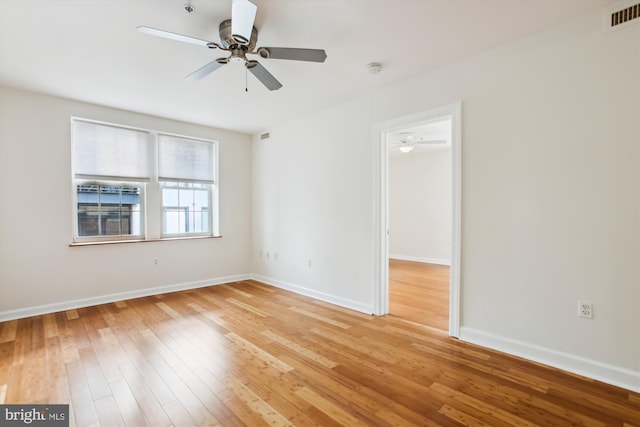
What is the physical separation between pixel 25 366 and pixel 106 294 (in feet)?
5.95

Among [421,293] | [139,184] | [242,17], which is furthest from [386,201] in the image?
[139,184]

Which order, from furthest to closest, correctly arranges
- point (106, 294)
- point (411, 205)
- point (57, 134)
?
point (411, 205) < point (106, 294) < point (57, 134)

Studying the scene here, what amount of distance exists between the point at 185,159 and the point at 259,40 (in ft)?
9.93

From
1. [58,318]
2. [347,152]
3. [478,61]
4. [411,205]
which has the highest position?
[478,61]

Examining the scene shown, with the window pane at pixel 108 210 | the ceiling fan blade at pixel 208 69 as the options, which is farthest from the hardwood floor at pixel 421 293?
the window pane at pixel 108 210

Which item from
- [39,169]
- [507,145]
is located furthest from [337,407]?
[39,169]

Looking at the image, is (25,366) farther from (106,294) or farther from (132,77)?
(132,77)

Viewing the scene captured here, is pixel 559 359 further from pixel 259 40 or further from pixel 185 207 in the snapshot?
pixel 185 207

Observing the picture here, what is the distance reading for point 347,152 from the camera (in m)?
3.95

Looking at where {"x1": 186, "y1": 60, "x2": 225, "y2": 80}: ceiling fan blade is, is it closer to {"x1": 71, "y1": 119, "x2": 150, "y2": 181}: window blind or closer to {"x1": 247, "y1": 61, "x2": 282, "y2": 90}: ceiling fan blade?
{"x1": 247, "y1": 61, "x2": 282, "y2": 90}: ceiling fan blade

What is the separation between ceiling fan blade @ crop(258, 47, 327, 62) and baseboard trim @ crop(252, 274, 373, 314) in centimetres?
282

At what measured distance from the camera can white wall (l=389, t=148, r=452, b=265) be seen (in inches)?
280

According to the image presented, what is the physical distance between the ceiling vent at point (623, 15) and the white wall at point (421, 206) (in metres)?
4.89

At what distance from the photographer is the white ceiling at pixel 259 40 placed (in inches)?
83.3
